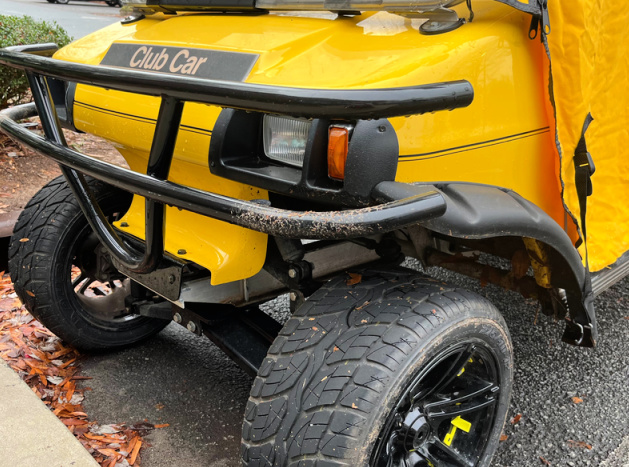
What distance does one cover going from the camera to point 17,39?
5.29 m

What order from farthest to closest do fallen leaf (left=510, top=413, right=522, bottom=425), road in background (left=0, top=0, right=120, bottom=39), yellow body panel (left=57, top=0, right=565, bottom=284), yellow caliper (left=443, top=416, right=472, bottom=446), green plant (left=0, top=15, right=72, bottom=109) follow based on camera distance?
road in background (left=0, top=0, right=120, bottom=39) → green plant (left=0, top=15, right=72, bottom=109) → fallen leaf (left=510, top=413, right=522, bottom=425) → yellow caliper (left=443, top=416, right=472, bottom=446) → yellow body panel (left=57, top=0, right=565, bottom=284)

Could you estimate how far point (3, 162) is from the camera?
5680 mm

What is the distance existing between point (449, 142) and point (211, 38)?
940mm

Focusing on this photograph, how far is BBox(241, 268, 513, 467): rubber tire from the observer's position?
1.64 metres

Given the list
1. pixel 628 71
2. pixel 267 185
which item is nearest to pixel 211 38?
pixel 267 185

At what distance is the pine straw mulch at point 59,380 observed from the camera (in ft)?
8.13

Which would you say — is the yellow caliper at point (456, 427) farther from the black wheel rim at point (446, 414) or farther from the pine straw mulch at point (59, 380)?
the pine straw mulch at point (59, 380)

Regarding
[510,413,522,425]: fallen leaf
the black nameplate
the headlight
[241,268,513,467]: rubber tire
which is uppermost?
the headlight

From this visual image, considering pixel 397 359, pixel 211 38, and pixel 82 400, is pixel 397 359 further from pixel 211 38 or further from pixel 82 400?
pixel 82 400

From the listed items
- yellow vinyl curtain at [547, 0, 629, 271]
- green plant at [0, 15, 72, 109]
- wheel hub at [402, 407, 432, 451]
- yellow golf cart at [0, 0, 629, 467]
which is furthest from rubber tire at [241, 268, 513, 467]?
green plant at [0, 15, 72, 109]

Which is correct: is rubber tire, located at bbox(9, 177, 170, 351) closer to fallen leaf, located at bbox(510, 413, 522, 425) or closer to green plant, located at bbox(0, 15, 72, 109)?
fallen leaf, located at bbox(510, 413, 522, 425)

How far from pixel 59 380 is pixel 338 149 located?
6.56ft

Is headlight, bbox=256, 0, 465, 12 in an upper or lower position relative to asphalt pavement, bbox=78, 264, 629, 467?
upper

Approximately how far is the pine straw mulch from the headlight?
5.97 feet
